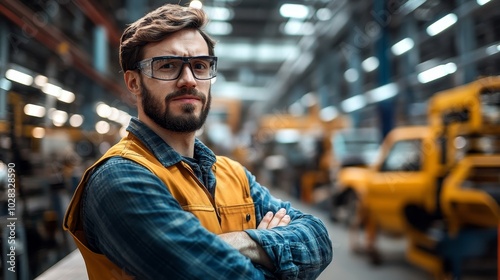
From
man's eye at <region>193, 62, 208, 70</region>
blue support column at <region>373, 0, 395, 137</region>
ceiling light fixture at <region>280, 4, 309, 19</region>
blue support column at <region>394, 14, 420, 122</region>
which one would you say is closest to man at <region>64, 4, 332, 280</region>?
man's eye at <region>193, 62, 208, 70</region>

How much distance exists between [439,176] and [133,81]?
344 cm

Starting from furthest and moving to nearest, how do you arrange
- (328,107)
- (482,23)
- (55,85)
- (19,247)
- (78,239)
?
→ (328,107)
(482,23)
(55,85)
(19,247)
(78,239)

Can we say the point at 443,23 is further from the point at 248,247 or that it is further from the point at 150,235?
the point at 150,235

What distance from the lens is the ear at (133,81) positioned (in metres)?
Answer: 1.42

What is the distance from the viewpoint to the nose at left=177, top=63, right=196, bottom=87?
136 centimetres

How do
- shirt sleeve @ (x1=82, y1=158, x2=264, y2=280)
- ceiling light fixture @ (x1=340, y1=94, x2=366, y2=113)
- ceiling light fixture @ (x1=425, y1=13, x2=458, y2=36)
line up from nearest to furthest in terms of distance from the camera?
shirt sleeve @ (x1=82, y1=158, x2=264, y2=280) → ceiling light fixture @ (x1=425, y1=13, x2=458, y2=36) → ceiling light fixture @ (x1=340, y1=94, x2=366, y2=113)

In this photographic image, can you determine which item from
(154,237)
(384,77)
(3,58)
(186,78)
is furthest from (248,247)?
(384,77)

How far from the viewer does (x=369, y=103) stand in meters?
8.27

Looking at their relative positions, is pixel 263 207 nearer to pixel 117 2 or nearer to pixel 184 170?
pixel 184 170

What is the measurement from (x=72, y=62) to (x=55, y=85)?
628 millimetres

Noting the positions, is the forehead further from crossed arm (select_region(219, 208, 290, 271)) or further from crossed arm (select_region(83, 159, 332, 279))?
crossed arm (select_region(219, 208, 290, 271))

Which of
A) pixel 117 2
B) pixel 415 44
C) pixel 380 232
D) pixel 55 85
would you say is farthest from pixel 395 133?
pixel 55 85

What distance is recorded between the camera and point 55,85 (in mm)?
2488

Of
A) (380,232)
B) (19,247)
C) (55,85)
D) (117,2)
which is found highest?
(117,2)
